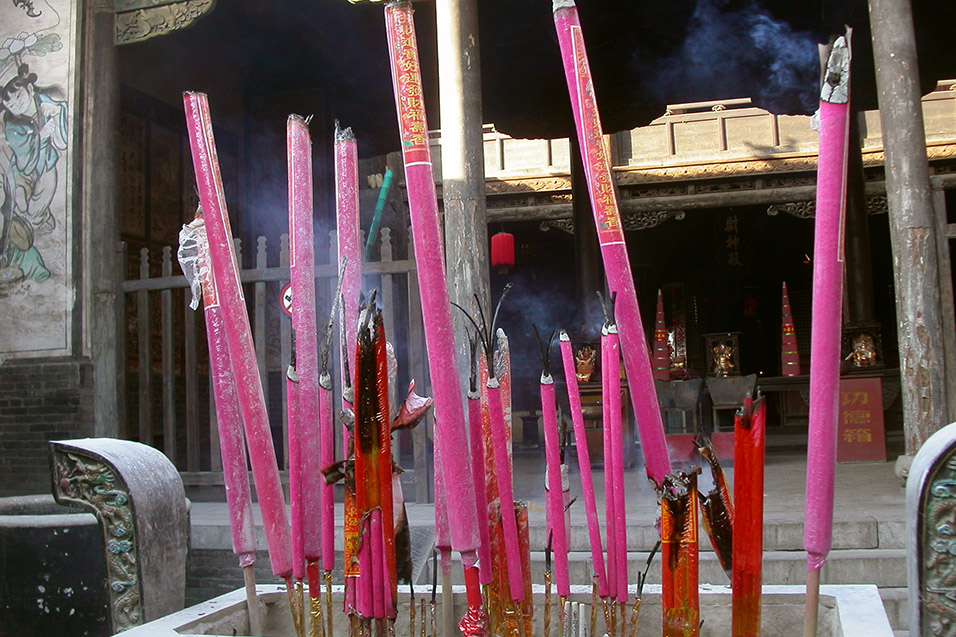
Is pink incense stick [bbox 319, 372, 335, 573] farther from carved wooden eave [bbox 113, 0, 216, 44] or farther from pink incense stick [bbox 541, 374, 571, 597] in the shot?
carved wooden eave [bbox 113, 0, 216, 44]

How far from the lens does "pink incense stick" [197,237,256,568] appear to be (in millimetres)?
1279

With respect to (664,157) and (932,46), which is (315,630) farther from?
(664,157)

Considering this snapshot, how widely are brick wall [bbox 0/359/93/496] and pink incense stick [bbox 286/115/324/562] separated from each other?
4.65 metres

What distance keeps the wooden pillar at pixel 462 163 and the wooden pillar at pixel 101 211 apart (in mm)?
2655

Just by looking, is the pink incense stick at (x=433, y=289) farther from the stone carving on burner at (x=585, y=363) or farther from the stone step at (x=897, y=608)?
the stone carving on burner at (x=585, y=363)

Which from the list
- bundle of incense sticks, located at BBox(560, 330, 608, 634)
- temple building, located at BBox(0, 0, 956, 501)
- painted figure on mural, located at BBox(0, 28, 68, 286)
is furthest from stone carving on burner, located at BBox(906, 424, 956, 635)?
painted figure on mural, located at BBox(0, 28, 68, 286)

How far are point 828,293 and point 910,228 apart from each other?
336 cm

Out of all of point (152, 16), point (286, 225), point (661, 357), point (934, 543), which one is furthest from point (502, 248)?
point (934, 543)

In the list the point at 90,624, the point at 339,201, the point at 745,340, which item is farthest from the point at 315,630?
the point at 745,340

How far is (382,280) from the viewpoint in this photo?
475cm

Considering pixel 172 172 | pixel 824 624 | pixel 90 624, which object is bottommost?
pixel 90 624

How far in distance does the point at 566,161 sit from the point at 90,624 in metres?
8.43

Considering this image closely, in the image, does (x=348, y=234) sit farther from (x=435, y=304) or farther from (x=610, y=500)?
(x=610, y=500)

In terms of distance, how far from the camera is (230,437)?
1.31 meters
